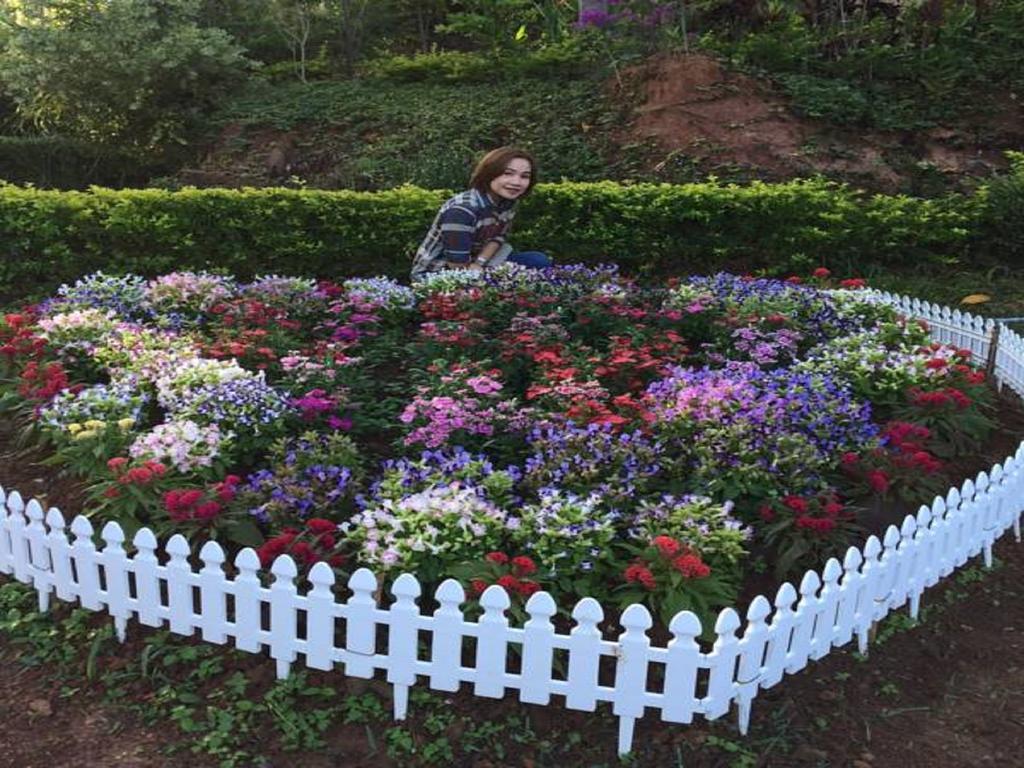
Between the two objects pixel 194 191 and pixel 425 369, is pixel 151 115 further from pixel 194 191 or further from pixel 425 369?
pixel 425 369

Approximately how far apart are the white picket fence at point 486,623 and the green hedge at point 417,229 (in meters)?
5.27

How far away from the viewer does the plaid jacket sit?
6.49 metres

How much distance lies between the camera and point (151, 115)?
13.2 metres

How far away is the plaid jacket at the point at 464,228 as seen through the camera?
6.49 metres

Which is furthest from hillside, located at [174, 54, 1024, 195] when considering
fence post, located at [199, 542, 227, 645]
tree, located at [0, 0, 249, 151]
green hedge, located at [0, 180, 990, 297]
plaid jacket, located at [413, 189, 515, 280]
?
fence post, located at [199, 542, 227, 645]

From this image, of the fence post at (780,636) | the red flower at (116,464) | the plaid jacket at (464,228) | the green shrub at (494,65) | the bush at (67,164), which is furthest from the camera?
the green shrub at (494,65)

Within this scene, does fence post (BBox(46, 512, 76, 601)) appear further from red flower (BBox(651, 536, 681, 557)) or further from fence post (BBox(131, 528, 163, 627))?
red flower (BBox(651, 536, 681, 557))

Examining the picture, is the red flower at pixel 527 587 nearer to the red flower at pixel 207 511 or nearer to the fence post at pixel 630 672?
the fence post at pixel 630 672

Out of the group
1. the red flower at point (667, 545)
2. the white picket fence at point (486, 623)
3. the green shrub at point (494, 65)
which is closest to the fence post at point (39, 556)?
the white picket fence at point (486, 623)

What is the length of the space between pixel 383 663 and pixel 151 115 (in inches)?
482

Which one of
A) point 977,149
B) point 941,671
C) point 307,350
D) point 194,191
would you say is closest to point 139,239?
point 194,191

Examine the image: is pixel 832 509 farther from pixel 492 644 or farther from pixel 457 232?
pixel 457 232

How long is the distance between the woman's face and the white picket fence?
3.69m

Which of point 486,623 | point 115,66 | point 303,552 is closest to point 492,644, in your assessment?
point 486,623
